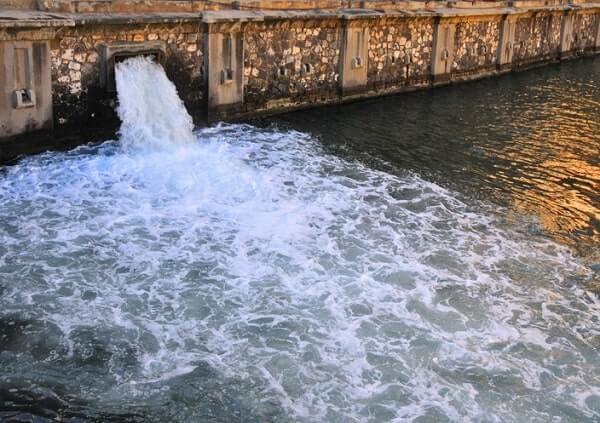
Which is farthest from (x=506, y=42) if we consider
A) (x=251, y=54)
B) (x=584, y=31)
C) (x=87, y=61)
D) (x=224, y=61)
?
(x=87, y=61)

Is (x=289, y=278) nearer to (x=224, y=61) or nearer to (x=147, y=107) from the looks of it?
(x=147, y=107)

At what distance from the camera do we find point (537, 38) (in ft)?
79.4

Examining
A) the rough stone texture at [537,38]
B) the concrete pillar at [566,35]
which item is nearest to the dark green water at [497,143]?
the rough stone texture at [537,38]

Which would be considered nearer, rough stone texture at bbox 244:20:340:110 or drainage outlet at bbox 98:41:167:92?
drainage outlet at bbox 98:41:167:92

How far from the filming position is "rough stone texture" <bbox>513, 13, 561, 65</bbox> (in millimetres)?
23000

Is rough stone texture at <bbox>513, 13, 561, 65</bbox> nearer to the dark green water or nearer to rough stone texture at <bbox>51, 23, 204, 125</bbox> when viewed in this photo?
the dark green water

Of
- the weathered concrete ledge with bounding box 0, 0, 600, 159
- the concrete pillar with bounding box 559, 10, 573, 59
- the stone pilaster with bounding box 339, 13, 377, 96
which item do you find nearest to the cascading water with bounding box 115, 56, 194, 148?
Result: the weathered concrete ledge with bounding box 0, 0, 600, 159

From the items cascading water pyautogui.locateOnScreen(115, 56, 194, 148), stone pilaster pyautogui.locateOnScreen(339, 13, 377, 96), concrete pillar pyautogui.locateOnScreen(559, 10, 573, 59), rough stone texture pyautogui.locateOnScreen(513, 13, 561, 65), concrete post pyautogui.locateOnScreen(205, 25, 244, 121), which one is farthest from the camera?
concrete pillar pyautogui.locateOnScreen(559, 10, 573, 59)

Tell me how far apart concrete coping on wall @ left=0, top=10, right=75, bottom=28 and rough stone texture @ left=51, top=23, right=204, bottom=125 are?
0.45 meters

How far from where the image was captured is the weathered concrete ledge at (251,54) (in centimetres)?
1063

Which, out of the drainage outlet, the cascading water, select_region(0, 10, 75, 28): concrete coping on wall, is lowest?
the cascading water

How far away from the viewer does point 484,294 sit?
761 centimetres

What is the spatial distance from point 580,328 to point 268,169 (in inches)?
220

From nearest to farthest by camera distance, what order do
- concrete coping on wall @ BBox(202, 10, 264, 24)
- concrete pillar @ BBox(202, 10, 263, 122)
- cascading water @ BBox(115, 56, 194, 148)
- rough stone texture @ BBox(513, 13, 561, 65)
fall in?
cascading water @ BBox(115, 56, 194, 148), concrete coping on wall @ BBox(202, 10, 264, 24), concrete pillar @ BBox(202, 10, 263, 122), rough stone texture @ BBox(513, 13, 561, 65)
